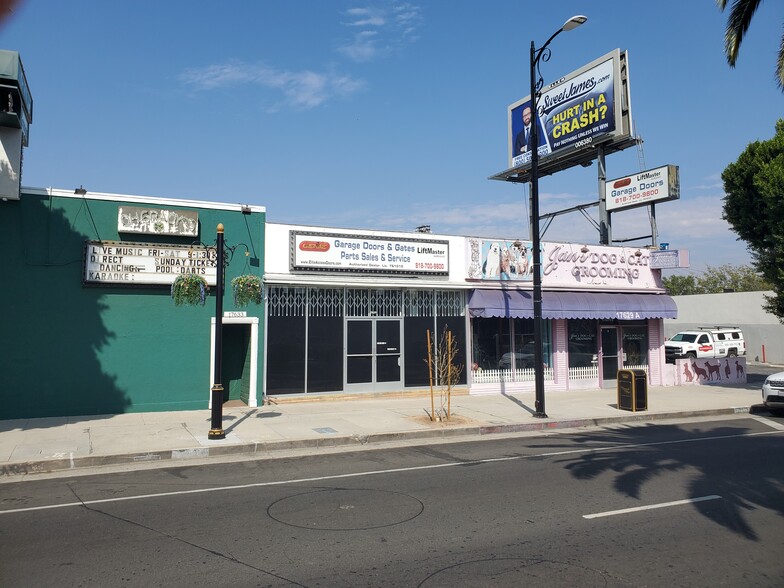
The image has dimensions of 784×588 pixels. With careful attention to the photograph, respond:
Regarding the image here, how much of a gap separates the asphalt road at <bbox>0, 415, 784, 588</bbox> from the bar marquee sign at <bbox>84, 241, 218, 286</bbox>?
21.8ft

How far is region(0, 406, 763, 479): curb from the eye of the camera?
973 cm

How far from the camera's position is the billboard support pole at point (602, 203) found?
2527 cm

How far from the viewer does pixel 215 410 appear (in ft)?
38.9

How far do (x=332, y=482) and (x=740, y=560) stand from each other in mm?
5247

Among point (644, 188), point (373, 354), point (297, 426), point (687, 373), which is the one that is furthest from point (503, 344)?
point (644, 188)

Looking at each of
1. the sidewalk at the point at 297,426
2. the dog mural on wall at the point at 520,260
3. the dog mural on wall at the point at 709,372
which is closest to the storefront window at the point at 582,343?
the sidewalk at the point at 297,426

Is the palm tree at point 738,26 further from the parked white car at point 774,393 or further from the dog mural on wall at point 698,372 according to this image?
the dog mural on wall at point 698,372

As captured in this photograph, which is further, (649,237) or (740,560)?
(649,237)

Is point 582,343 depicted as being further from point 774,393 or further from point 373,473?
point 373,473

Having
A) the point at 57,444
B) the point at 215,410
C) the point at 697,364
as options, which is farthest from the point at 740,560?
the point at 697,364

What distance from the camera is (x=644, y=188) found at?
24.2 meters

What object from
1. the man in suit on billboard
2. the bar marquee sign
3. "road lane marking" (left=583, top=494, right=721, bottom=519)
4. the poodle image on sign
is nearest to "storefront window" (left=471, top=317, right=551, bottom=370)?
the poodle image on sign

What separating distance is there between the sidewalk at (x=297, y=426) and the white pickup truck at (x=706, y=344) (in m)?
13.4

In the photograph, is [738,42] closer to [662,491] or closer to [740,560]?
[662,491]
